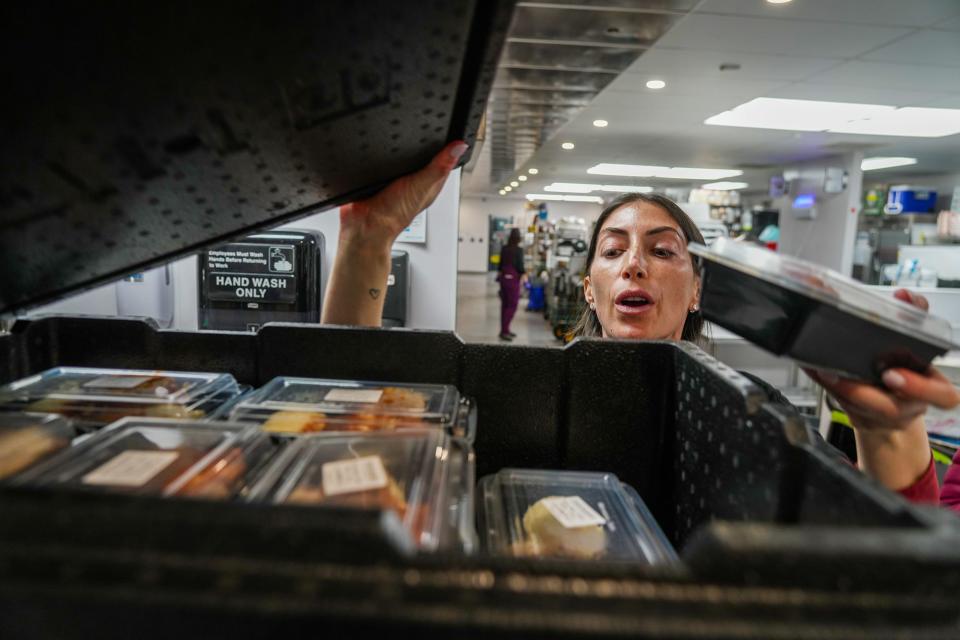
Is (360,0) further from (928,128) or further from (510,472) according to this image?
(928,128)

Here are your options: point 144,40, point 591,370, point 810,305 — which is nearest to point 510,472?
point 591,370

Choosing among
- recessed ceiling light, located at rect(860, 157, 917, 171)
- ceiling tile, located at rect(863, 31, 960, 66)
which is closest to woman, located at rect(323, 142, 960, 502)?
ceiling tile, located at rect(863, 31, 960, 66)

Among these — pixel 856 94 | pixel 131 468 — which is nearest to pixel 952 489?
pixel 131 468

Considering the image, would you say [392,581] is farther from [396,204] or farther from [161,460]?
[396,204]

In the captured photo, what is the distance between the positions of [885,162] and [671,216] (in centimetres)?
1083

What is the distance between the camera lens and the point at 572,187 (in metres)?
16.6

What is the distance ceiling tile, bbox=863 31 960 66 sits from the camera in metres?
4.04

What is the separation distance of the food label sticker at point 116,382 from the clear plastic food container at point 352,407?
21 centimetres

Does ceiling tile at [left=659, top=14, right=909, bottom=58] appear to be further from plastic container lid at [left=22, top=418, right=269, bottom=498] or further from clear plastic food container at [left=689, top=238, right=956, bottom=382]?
plastic container lid at [left=22, top=418, right=269, bottom=498]

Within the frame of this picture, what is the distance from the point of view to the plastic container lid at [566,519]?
2.56ft

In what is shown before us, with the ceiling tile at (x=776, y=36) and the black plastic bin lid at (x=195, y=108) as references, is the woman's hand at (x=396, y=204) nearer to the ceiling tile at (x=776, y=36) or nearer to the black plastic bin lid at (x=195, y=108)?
the black plastic bin lid at (x=195, y=108)

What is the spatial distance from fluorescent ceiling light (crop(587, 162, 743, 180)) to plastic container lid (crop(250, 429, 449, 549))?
37.1 feet

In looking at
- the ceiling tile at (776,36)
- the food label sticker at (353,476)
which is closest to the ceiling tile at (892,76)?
the ceiling tile at (776,36)

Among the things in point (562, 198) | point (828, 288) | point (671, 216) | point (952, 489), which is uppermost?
point (562, 198)
